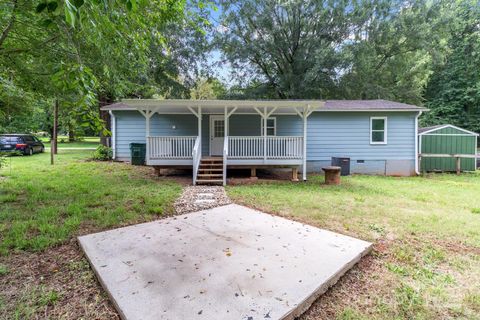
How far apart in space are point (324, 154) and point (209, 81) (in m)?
12.4

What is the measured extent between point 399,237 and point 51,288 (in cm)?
432

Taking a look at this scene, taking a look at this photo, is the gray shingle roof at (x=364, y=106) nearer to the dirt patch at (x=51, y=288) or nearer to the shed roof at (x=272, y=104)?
the shed roof at (x=272, y=104)

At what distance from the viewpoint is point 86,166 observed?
10539 mm

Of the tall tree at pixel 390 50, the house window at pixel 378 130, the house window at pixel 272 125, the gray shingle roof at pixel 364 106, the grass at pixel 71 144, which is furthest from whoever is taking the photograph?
the grass at pixel 71 144

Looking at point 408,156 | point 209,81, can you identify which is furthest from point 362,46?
point 209,81

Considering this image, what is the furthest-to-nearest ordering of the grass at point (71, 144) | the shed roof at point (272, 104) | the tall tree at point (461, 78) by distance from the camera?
the grass at point (71, 144) < the tall tree at point (461, 78) < the shed roof at point (272, 104)

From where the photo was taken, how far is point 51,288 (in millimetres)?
2471

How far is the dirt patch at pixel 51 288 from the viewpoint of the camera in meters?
2.14

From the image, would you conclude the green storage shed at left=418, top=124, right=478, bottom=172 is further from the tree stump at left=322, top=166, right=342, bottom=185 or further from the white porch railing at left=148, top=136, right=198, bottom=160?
the white porch railing at left=148, top=136, right=198, bottom=160

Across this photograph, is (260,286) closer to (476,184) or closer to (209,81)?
(476,184)

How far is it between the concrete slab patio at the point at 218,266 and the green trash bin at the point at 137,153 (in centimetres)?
762

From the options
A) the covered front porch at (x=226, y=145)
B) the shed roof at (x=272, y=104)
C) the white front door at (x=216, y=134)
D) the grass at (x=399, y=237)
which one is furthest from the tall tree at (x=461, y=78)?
the white front door at (x=216, y=134)

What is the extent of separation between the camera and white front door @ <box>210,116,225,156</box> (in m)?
11.0

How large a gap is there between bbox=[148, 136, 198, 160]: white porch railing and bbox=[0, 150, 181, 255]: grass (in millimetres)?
883
